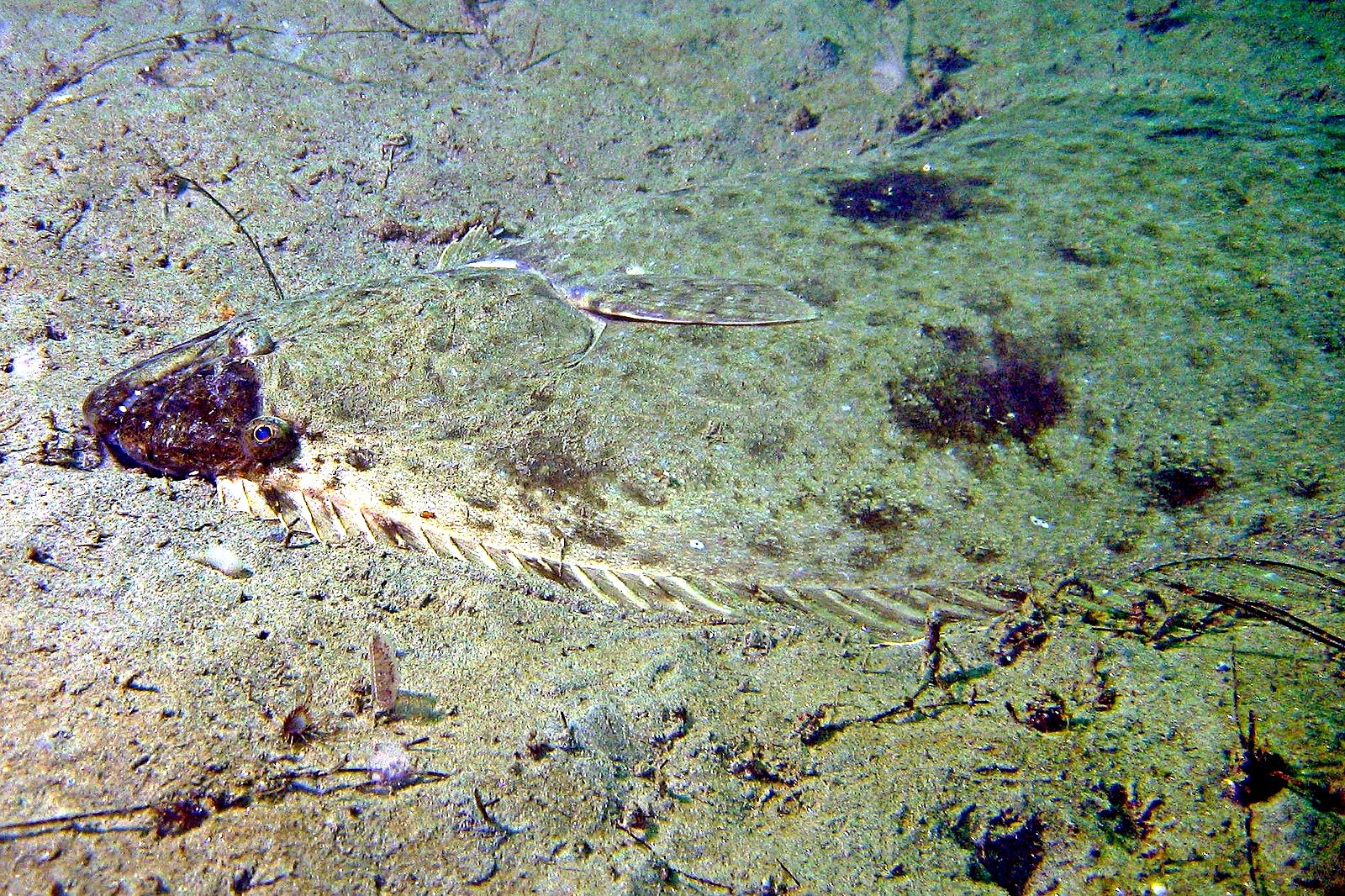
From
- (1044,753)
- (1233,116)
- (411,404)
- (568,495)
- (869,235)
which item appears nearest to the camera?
(1044,753)

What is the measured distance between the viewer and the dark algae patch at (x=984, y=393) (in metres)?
2.73

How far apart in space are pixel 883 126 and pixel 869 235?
8.68ft

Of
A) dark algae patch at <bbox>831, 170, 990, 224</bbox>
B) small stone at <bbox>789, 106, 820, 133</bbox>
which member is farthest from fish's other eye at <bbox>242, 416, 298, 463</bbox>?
small stone at <bbox>789, 106, 820, 133</bbox>

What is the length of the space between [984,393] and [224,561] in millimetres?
3287

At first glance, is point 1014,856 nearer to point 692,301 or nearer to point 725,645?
point 725,645

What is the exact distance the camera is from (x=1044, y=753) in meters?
2.25

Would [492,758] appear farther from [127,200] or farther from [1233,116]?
[1233,116]

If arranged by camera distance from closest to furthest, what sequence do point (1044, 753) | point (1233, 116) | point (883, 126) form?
point (1044, 753) → point (1233, 116) → point (883, 126)

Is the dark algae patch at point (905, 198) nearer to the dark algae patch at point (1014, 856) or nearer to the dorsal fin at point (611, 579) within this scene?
the dorsal fin at point (611, 579)

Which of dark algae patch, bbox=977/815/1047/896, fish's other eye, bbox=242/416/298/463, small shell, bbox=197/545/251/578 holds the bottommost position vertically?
dark algae patch, bbox=977/815/1047/896

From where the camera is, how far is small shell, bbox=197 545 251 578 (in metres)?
2.82

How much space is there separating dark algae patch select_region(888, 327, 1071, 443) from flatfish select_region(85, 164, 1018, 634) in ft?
0.43

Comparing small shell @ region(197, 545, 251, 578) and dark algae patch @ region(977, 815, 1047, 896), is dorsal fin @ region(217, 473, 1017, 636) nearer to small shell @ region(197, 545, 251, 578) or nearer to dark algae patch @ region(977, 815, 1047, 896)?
small shell @ region(197, 545, 251, 578)

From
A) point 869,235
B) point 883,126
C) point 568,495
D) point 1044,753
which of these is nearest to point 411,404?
point 568,495
